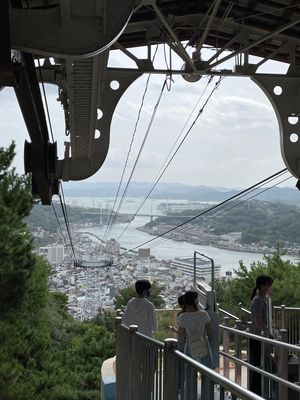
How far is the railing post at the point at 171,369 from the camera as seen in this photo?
108 inches

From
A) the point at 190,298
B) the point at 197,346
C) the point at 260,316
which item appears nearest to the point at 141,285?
the point at 190,298

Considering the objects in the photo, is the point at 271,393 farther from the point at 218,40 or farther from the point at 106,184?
the point at 106,184

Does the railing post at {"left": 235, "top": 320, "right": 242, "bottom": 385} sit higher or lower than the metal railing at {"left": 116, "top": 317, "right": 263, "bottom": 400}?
lower

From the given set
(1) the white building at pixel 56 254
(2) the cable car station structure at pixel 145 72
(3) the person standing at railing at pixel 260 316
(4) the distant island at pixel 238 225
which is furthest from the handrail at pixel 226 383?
(1) the white building at pixel 56 254

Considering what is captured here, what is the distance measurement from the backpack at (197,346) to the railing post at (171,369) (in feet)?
4.41

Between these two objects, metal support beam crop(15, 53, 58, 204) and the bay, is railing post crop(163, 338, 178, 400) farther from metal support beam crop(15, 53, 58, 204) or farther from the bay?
the bay

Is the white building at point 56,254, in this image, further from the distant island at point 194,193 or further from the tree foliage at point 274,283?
the tree foliage at point 274,283

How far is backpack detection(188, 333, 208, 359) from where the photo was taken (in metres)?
4.15

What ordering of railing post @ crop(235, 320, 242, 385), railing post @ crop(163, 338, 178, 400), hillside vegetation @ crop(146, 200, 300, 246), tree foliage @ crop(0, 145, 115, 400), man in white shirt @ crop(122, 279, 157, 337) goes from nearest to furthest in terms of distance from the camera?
railing post @ crop(163, 338, 178, 400) → man in white shirt @ crop(122, 279, 157, 337) → railing post @ crop(235, 320, 242, 385) → tree foliage @ crop(0, 145, 115, 400) → hillside vegetation @ crop(146, 200, 300, 246)

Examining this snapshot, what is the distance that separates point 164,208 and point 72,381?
12.6 m

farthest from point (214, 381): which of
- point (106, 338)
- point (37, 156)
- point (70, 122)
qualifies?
point (106, 338)

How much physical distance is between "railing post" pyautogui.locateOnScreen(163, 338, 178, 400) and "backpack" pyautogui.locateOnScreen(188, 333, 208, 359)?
1345 mm

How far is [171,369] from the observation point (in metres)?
2.76

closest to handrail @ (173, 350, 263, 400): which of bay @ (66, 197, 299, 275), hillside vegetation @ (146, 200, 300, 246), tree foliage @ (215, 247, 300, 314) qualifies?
tree foliage @ (215, 247, 300, 314)
